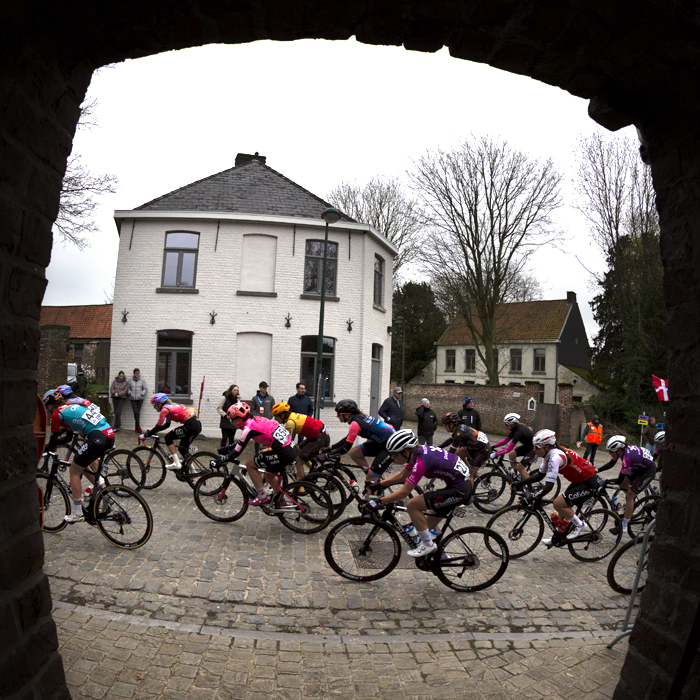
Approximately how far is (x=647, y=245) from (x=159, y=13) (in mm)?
28780

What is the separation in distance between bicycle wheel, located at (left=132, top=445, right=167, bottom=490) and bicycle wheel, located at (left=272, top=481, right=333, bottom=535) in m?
3.20

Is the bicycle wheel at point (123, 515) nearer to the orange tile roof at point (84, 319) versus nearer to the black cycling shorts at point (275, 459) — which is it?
the black cycling shorts at point (275, 459)

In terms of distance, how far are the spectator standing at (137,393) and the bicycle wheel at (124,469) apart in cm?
718

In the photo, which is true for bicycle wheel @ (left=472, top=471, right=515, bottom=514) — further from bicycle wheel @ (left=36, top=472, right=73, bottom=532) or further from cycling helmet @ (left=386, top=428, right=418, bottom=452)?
bicycle wheel @ (left=36, top=472, right=73, bottom=532)

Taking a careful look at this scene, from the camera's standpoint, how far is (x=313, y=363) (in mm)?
18578

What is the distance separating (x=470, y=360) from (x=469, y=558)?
41.6m

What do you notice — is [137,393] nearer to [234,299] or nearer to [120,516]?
[234,299]

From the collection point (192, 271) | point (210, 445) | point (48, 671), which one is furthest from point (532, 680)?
point (192, 271)

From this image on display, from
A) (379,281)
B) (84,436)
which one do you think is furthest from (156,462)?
(379,281)

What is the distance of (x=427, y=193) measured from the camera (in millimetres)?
28797

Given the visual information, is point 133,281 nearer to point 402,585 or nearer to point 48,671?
point 402,585

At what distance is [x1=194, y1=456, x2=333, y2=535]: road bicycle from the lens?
7883 mm

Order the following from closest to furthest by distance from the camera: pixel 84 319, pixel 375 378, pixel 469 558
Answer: pixel 469 558, pixel 375 378, pixel 84 319

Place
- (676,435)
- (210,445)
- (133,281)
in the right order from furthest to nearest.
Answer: (133,281)
(210,445)
(676,435)
